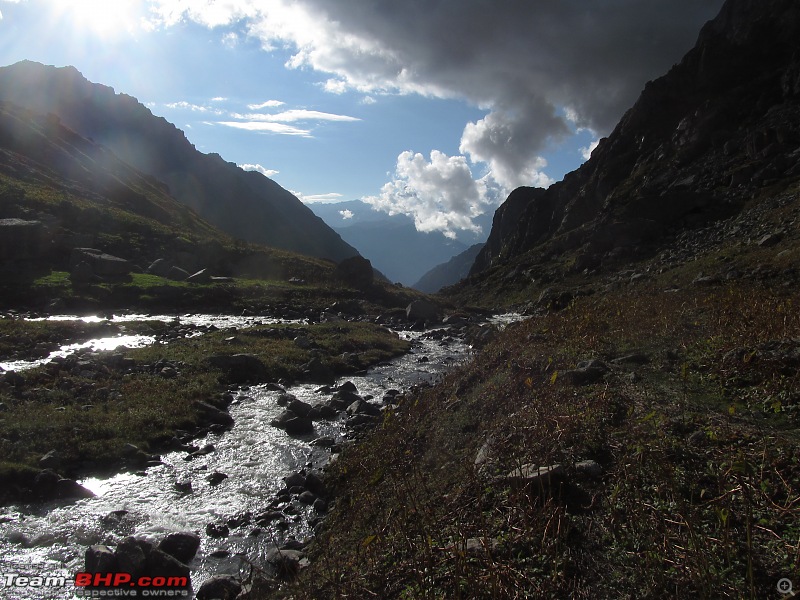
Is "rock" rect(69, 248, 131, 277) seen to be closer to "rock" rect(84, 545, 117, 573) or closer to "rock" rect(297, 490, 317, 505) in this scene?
"rock" rect(297, 490, 317, 505)

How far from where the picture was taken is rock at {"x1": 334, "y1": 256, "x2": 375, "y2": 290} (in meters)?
63.0

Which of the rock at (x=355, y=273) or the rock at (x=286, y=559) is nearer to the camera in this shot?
the rock at (x=286, y=559)

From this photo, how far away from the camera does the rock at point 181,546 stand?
32.9 feet

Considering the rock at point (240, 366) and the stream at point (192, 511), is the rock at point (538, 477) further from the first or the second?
the rock at point (240, 366)

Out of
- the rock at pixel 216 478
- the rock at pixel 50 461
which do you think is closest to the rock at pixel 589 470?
the rock at pixel 216 478

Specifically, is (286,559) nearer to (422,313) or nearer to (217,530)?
(217,530)

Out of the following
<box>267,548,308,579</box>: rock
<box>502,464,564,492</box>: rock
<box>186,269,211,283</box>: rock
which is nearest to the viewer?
<box>502,464,564,492</box>: rock

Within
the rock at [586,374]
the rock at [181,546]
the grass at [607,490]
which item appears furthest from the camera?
the rock at [586,374]

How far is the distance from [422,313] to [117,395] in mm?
36993

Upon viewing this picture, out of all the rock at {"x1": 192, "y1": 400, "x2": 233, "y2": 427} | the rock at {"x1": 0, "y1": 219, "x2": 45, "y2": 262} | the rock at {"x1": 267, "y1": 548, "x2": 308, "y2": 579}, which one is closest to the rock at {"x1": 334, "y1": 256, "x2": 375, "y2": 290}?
the rock at {"x1": 0, "y1": 219, "x2": 45, "y2": 262}

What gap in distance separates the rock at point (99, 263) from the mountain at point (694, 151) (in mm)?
58688

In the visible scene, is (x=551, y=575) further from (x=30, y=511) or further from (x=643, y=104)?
(x=643, y=104)

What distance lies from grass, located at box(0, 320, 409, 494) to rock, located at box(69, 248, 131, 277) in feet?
52.0

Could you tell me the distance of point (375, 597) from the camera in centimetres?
592
